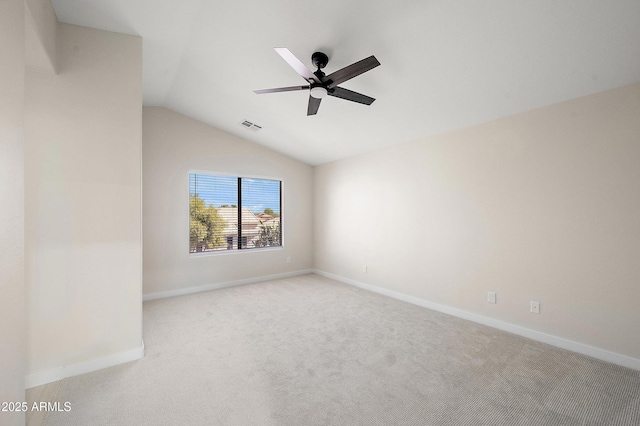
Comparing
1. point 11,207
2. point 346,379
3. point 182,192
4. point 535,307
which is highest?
point 182,192

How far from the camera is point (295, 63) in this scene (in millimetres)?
2043

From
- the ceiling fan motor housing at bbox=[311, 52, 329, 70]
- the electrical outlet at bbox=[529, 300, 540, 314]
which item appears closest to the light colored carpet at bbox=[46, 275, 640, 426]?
the electrical outlet at bbox=[529, 300, 540, 314]

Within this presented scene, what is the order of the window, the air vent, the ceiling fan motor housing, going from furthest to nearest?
1. the window
2. the air vent
3. the ceiling fan motor housing

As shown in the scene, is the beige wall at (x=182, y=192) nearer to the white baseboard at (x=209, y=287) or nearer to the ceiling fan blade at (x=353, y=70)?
the white baseboard at (x=209, y=287)

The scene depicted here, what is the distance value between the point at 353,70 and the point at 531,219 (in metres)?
2.43

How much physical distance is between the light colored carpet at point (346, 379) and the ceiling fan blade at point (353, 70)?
7.81ft

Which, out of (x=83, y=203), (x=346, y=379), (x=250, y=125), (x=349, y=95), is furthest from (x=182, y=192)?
(x=346, y=379)

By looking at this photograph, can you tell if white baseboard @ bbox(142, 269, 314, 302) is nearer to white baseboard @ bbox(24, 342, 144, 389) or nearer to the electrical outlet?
white baseboard @ bbox(24, 342, 144, 389)

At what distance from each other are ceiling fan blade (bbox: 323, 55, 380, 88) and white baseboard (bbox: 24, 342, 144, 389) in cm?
291

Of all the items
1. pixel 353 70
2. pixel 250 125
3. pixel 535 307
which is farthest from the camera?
pixel 250 125

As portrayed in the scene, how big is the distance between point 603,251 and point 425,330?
1781 millimetres

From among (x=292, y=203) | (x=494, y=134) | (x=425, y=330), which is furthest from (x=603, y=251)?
(x=292, y=203)

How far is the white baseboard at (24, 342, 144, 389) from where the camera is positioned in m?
2.03

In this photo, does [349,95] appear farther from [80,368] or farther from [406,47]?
[80,368]
